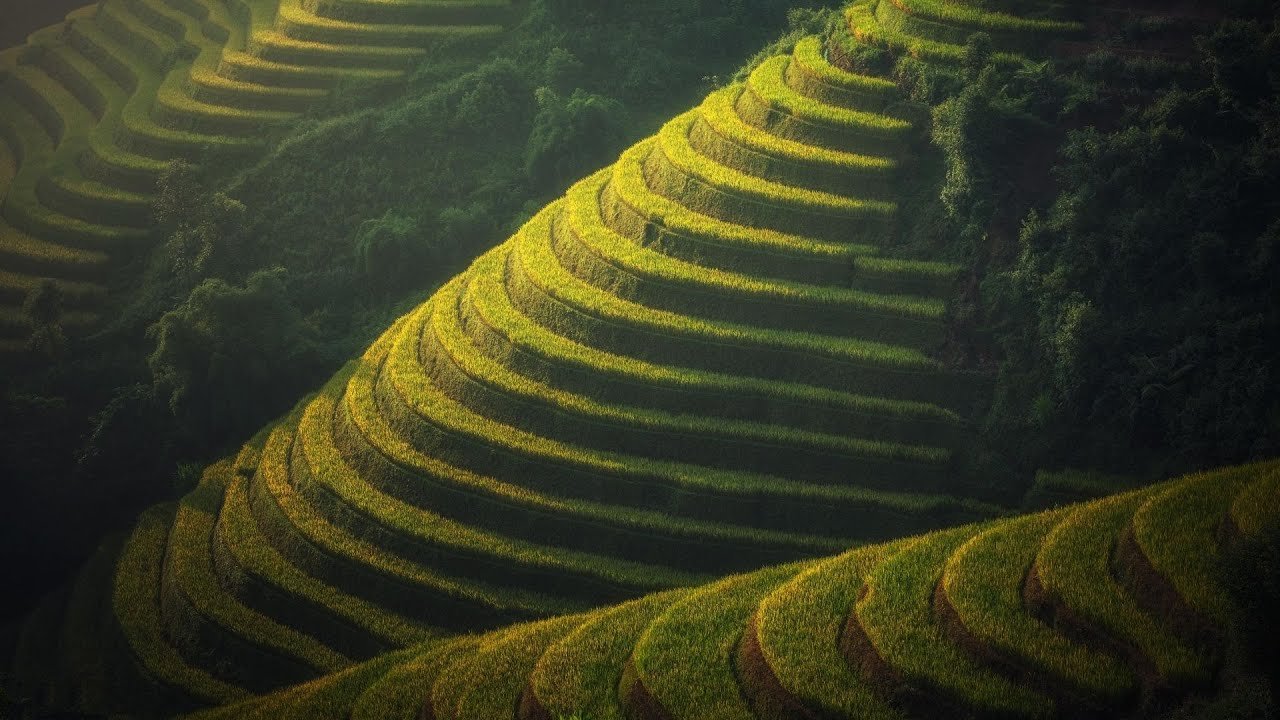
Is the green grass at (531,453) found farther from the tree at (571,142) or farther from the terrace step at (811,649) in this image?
the tree at (571,142)

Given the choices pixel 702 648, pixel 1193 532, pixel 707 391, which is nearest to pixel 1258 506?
pixel 1193 532

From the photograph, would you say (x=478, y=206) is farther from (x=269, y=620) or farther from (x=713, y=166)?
(x=269, y=620)

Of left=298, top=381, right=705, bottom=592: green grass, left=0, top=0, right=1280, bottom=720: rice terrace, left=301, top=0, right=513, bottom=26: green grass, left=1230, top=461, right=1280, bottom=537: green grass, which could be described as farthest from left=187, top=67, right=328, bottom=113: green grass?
left=1230, top=461, right=1280, bottom=537: green grass

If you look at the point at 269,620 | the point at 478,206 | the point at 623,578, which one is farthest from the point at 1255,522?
the point at 478,206

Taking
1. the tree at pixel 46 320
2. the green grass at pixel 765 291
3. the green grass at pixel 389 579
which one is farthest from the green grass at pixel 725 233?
the tree at pixel 46 320

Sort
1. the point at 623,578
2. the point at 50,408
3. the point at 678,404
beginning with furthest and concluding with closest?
the point at 50,408 < the point at 678,404 < the point at 623,578

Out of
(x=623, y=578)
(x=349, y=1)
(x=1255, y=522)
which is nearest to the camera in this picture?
(x=1255, y=522)

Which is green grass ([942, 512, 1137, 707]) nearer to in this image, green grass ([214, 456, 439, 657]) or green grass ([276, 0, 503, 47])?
green grass ([214, 456, 439, 657])

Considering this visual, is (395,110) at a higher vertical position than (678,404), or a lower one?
higher
